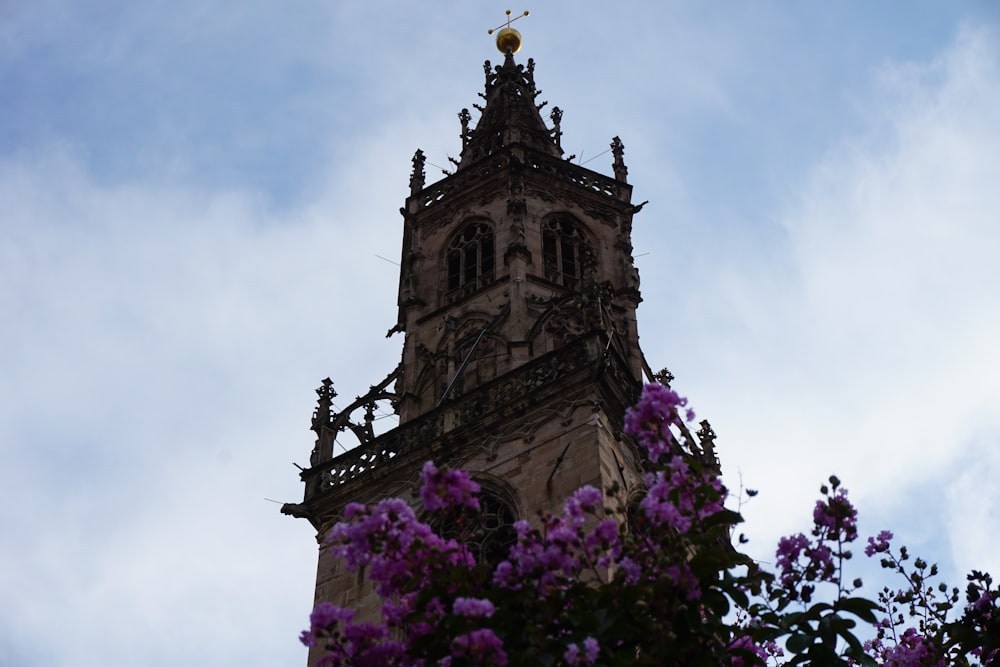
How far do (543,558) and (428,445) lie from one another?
1482 cm

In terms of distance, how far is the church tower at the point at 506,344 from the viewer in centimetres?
2347

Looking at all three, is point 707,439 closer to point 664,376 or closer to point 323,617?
point 664,376

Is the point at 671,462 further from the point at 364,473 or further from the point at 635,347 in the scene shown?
the point at 635,347

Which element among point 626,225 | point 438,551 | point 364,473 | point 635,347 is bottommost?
point 438,551

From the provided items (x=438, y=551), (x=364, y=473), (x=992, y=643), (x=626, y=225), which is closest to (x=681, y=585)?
(x=438, y=551)

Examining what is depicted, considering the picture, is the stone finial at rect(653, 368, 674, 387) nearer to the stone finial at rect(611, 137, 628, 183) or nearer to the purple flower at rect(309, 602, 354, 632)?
the stone finial at rect(611, 137, 628, 183)

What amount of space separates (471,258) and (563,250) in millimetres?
2033

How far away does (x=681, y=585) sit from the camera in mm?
10297

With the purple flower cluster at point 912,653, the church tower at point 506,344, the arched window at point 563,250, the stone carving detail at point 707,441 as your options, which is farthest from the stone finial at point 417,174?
the purple flower cluster at point 912,653

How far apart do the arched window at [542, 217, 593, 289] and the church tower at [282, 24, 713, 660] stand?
4 cm

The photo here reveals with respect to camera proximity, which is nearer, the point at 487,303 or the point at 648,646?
the point at 648,646

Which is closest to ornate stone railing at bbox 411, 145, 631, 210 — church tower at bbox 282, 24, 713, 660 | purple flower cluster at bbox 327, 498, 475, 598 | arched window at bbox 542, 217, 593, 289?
church tower at bbox 282, 24, 713, 660

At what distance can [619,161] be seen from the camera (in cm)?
3544

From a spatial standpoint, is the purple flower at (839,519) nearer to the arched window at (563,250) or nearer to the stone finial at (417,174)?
the arched window at (563,250)
